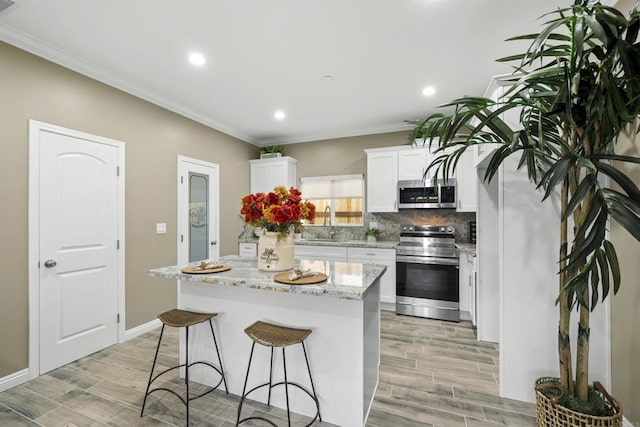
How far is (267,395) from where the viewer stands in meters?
2.04

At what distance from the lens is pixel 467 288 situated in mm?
3594

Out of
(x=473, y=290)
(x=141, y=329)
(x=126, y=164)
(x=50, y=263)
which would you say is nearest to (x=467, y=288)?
(x=473, y=290)

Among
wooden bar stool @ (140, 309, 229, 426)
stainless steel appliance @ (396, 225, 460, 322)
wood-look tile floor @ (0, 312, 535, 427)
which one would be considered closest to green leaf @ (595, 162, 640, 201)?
wood-look tile floor @ (0, 312, 535, 427)

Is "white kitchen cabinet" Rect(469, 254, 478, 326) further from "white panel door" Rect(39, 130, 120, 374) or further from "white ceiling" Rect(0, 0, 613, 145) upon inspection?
"white panel door" Rect(39, 130, 120, 374)

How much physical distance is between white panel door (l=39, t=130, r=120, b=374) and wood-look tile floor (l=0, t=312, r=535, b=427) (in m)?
0.23

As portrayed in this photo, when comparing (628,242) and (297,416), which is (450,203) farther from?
(297,416)

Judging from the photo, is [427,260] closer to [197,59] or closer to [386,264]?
[386,264]

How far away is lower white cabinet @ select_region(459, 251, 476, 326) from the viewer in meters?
3.36

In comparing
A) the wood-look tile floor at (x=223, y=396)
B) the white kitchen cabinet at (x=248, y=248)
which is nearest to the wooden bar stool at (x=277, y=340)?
the wood-look tile floor at (x=223, y=396)

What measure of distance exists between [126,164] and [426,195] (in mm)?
3849

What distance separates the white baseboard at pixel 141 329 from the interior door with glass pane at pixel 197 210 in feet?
2.61

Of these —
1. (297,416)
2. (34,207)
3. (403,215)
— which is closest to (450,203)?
(403,215)

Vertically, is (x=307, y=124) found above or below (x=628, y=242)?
above

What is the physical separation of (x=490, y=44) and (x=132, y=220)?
3.99m
